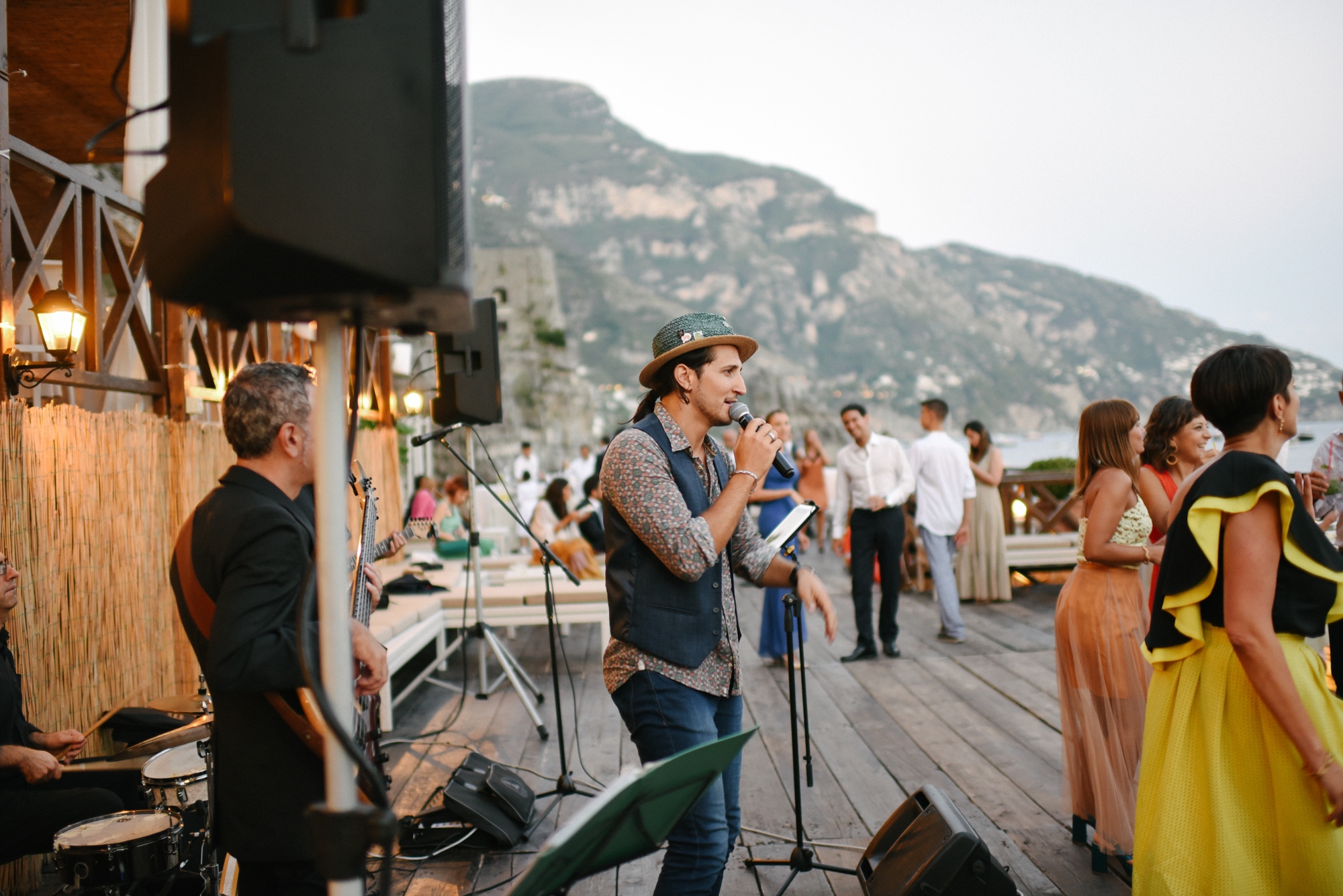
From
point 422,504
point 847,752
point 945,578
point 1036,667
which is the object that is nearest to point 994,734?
point 847,752

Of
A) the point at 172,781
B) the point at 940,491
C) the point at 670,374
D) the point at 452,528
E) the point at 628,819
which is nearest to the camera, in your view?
the point at 628,819

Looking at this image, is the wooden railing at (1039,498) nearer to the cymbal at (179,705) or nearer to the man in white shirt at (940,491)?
the man in white shirt at (940,491)

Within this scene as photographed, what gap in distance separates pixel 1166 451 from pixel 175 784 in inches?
153

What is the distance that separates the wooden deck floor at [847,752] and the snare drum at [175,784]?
3.10 feet

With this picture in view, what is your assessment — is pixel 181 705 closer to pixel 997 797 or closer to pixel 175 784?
pixel 175 784

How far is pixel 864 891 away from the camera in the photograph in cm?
276

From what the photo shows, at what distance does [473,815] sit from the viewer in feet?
11.3

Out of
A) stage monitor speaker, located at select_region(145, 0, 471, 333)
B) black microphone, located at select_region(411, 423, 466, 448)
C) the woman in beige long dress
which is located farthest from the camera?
the woman in beige long dress

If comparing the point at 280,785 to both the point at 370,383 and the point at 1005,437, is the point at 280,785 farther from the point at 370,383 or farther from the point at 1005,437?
the point at 1005,437

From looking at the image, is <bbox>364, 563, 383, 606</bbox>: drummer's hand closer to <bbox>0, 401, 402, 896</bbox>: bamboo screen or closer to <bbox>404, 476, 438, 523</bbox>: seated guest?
<bbox>0, 401, 402, 896</bbox>: bamboo screen

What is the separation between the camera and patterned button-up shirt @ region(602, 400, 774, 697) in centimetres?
203

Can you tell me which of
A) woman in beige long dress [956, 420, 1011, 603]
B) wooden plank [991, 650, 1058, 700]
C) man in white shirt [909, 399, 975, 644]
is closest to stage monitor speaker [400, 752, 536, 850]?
wooden plank [991, 650, 1058, 700]

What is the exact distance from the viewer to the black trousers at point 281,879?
177 cm

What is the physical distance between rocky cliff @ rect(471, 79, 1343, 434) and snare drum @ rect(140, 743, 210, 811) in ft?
300
